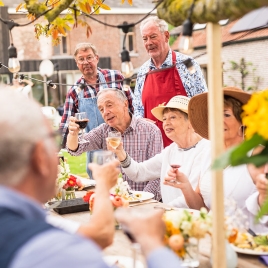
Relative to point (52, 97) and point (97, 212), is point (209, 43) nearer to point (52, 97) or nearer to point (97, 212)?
point (97, 212)

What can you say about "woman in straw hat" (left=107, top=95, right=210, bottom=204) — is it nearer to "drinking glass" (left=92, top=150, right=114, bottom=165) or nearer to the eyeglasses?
"drinking glass" (left=92, top=150, right=114, bottom=165)

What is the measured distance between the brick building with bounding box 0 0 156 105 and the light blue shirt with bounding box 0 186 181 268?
25074 millimetres

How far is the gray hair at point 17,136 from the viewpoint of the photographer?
4.15 feet

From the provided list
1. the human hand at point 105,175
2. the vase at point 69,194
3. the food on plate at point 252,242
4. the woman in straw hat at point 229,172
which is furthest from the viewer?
the vase at point 69,194

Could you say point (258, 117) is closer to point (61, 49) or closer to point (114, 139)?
point (114, 139)

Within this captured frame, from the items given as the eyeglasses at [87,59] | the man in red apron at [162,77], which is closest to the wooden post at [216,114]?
the man in red apron at [162,77]

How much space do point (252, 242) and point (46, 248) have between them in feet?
4.40

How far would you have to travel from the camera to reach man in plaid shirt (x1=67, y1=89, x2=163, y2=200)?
421 centimetres

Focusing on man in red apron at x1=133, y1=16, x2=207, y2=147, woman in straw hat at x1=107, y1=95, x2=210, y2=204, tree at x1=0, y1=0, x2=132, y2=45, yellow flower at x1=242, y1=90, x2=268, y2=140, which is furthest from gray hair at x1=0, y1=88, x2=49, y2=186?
man in red apron at x1=133, y1=16, x2=207, y2=147

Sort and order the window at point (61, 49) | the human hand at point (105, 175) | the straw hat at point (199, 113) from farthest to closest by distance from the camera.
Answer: the window at point (61, 49)
the straw hat at point (199, 113)
the human hand at point (105, 175)

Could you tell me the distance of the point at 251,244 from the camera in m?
2.30

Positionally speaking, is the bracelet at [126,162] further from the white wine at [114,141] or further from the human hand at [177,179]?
the human hand at [177,179]

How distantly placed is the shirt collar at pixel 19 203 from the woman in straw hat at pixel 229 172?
1.68m

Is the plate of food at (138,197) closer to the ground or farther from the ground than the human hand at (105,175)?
closer to the ground
